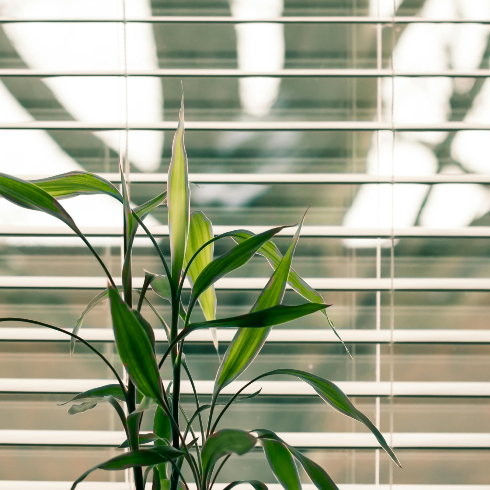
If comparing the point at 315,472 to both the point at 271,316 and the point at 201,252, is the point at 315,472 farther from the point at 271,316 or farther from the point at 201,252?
the point at 201,252

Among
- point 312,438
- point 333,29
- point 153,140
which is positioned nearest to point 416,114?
point 333,29

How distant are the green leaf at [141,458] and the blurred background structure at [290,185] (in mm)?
554

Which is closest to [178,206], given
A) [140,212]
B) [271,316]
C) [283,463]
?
[140,212]

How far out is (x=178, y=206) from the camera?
0.74m

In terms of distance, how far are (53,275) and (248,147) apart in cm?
65

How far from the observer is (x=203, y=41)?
1.22 m

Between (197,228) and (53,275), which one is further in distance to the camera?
(53,275)

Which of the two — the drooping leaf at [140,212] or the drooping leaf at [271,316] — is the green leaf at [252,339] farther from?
the drooping leaf at [140,212]

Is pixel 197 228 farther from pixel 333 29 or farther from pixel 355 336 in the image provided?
pixel 333 29

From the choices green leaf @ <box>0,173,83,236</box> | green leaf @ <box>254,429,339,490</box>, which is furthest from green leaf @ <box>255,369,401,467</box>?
green leaf @ <box>0,173,83,236</box>

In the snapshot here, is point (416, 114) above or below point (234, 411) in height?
above

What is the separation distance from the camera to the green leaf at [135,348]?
0.60m

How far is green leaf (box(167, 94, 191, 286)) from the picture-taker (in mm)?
733

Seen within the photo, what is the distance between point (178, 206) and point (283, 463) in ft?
1.58
